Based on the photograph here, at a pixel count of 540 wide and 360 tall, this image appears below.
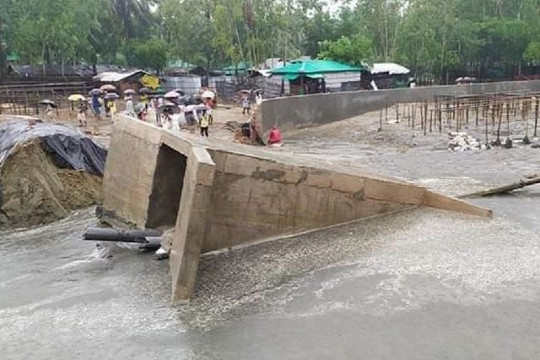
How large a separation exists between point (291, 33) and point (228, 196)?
45460 millimetres

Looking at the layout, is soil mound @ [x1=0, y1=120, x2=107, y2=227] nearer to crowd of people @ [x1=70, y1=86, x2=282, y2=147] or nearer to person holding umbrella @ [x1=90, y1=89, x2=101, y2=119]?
crowd of people @ [x1=70, y1=86, x2=282, y2=147]

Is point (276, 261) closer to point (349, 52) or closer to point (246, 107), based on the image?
point (246, 107)

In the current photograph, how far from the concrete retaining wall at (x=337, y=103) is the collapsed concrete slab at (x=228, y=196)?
582 inches

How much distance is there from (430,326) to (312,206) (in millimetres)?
3888

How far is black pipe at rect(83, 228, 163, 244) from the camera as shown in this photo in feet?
39.0

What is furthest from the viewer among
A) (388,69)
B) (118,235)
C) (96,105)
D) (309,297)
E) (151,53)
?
(151,53)

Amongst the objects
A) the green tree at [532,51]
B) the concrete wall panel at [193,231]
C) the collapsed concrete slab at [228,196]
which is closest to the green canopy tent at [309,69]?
the green tree at [532,51]

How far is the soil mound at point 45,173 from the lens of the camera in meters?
14.8

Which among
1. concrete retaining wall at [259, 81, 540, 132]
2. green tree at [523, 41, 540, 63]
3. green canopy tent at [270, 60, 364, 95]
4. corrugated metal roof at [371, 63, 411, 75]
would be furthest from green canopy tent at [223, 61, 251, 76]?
green tree at [523, 41, 540, 63]

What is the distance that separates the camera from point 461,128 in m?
28.4

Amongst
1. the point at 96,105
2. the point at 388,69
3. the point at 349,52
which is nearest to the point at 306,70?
the point at 349,52

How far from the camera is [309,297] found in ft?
30.1

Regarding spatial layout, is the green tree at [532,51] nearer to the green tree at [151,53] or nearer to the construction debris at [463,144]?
the construction debris at [463,144]

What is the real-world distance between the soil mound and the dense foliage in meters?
30.3
